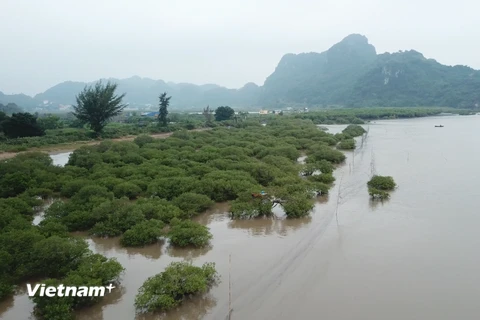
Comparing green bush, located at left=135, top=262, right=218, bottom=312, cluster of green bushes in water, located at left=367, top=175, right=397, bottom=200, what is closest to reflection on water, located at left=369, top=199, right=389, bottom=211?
cluster of green bushes in water, located at left=367, top=175, right=397, bottom=200

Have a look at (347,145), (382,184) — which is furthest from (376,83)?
(382,184)

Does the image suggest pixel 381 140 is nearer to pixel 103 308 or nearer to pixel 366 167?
pixel 366 167

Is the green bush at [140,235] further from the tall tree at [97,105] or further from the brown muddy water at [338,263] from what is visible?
the tall tree at [97,105]

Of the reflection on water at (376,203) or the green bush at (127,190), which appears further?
the green bush at (127,190)

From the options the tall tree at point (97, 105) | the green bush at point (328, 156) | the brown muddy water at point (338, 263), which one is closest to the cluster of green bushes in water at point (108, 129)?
the tall tree at point (97, 105)

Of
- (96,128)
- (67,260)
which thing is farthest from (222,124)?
(67,260)

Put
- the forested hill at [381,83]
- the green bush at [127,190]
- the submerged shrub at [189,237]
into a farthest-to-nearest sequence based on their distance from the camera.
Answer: the forested hill at [381,83]
the green bush at [127,190]
the submerged shrub at [189,237]

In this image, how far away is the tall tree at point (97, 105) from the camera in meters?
31.5

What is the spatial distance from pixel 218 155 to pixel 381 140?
2033cm

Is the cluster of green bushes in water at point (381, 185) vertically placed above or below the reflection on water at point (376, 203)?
above

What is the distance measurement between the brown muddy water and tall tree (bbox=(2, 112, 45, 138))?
80.8 feet

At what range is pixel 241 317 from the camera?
6.65 m

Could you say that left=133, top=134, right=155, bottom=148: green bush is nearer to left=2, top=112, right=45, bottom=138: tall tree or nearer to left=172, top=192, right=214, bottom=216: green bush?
left=2, top=112, right=45, bottom=138: tall tree

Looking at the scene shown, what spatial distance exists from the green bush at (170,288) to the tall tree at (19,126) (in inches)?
1111
